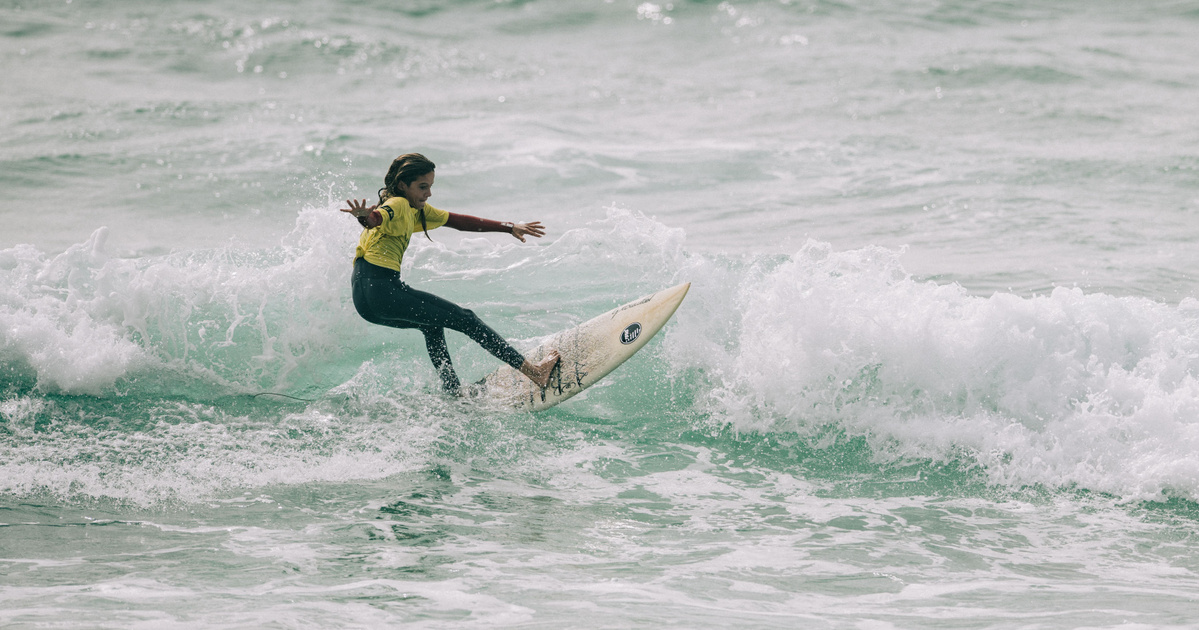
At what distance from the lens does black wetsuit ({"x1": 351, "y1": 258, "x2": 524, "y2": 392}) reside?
20.9 feet

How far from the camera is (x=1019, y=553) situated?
514 centimetres

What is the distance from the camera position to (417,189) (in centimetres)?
628

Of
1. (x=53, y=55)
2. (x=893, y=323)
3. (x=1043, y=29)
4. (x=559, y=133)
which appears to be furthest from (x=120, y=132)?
(x=1043, y=29)

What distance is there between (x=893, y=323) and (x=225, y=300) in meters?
5.24

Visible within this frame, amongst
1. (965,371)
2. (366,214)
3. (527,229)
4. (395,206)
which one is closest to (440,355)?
(527,229)

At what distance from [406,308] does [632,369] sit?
216 cm

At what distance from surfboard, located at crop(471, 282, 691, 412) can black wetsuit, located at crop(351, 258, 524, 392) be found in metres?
0.54

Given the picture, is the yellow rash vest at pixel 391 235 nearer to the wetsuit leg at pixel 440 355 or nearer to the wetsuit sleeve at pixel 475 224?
the wetsuit sleeve at pixel 475 224

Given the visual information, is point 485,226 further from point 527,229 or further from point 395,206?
point 395,206

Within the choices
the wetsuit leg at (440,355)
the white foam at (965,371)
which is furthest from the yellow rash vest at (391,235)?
the white foam at (965,371)

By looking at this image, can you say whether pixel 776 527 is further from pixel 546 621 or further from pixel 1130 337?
pixel 1130 337

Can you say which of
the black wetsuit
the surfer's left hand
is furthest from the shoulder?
the surfer's left hand

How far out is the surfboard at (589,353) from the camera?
22.9 ft

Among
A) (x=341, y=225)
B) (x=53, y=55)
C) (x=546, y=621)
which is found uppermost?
(x=53, y=55)
